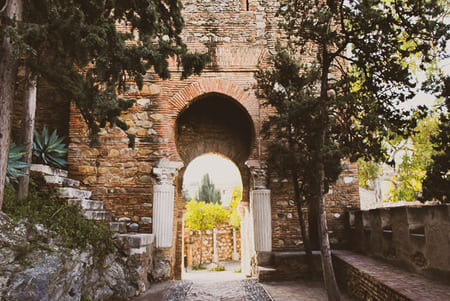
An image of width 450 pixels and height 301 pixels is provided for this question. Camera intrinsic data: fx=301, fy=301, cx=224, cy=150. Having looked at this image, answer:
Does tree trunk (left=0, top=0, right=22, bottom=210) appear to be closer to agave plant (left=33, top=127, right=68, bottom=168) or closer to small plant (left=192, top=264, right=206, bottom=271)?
agave plant (left=33, top=127, right=68, bottom=168)

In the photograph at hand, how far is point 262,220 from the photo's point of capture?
22.6 ft

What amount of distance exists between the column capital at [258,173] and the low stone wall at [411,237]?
7.35ft

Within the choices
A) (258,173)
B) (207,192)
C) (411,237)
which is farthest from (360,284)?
(207,192)

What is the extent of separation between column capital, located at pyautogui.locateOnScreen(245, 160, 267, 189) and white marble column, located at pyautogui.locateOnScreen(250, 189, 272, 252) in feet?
0.46

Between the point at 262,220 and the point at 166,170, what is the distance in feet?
8.15

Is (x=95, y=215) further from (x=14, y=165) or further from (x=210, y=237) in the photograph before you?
(x=210, y=237)

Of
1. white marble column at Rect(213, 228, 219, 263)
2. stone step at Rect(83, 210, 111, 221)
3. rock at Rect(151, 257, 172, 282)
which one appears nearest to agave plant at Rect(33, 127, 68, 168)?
stone step at Rect(83, 210, 111, 221)

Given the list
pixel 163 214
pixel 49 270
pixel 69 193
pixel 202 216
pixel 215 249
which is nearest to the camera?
pixel 49 270

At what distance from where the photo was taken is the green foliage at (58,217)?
402 centimetres

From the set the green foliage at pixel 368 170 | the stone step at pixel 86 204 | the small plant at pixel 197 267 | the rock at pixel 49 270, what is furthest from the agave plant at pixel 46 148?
the green foliage at pixel 368 170

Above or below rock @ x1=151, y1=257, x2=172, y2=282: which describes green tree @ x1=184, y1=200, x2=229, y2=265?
above

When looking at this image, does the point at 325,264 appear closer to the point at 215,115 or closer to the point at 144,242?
the point at 144,242

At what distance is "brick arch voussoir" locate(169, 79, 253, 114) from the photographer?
7.32 m

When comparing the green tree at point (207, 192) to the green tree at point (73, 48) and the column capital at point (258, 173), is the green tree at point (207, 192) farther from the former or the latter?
the green tree at point (73, 48)
